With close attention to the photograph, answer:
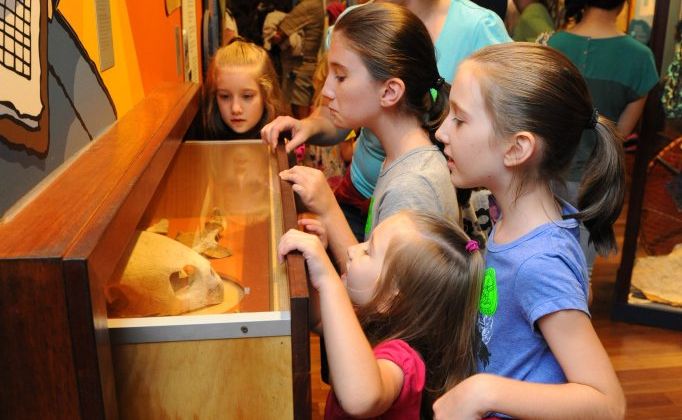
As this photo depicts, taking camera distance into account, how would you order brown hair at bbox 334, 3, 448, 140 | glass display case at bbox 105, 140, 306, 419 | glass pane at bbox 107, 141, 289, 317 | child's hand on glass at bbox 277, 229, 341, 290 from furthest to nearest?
brown hair at bbox 334, 3, 448, 140, glass pane at bbox 107, 141, 289, 317, child's hand on glass at bbox 277, 229, 341, 290, glass display case at bbox 105, 140, 306, 419

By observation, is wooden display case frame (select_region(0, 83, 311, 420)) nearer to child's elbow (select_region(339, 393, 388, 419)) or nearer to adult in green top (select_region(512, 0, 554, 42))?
child's elbow (select_region(339, 393, 388, 419))

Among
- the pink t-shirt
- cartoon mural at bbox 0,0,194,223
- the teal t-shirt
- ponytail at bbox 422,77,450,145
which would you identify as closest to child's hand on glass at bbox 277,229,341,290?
the pink t-shirt

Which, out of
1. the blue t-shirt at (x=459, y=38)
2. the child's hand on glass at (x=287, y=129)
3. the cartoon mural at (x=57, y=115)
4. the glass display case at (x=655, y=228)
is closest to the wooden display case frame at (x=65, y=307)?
the cartoon mural at (x=57, y=115)

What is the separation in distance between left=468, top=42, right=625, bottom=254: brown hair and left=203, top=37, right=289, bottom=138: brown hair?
1439mm

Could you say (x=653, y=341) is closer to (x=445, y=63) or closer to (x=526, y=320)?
(x=445, y=63)

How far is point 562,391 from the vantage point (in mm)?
1228

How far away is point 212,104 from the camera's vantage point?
2.76m

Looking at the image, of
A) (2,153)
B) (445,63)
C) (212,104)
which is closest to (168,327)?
(2,153)

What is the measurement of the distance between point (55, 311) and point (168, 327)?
23 cm

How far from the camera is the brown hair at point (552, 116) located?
4.55 feet

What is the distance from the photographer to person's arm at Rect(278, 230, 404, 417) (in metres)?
1.14

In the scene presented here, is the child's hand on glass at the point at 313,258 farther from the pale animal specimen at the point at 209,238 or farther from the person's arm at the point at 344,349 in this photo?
the pale animal specimen at the point at 209,238

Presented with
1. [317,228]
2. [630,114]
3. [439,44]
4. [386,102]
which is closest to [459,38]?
[439,44]

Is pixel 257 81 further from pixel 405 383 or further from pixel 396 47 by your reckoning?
pixel 405 383
